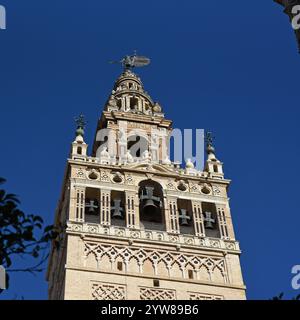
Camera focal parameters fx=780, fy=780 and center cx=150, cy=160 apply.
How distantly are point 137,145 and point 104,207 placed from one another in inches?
Answer: 280

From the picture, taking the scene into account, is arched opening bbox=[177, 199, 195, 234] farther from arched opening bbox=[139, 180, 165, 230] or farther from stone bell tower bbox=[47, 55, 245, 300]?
arched opening bbox=[139, 180, 165, 230]

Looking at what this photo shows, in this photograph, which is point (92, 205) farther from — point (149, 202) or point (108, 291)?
point (108, 291)

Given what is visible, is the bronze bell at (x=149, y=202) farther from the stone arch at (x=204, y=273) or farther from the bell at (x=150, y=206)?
the stone arch at (x=204, y=273)

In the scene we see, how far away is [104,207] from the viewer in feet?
106

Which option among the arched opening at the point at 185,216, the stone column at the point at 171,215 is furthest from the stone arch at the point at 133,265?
the arched opening at the point at 185,216

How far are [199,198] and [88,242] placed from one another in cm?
576

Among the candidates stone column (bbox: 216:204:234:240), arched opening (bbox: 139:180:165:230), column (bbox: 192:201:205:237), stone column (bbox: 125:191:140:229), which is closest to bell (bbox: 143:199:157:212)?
arched opening (bbox: 139:180:165:230)

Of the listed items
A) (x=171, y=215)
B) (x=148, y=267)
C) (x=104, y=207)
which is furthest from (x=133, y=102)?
(x=148, y=267)

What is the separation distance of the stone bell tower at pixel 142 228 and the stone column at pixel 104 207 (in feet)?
0.13

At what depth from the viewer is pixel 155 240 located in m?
31.2

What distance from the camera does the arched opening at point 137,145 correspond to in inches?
1497
